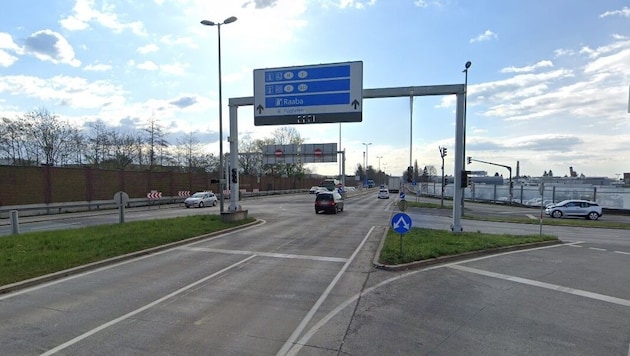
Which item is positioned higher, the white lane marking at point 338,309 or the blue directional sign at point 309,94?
the blue directional sign at point 309,94

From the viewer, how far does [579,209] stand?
→ 106 ft


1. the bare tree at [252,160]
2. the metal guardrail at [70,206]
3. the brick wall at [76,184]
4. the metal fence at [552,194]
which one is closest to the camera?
the metal guardrail at [70,206]

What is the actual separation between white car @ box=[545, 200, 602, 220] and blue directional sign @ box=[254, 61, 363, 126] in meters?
24.7

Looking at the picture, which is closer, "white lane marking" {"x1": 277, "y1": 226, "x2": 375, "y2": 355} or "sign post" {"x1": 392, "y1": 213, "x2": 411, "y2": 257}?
"white lane marking" {"x1": 277, "y1": 226, "x2": 375, "y2": 355}

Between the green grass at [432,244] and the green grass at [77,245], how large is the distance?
24.8 ft

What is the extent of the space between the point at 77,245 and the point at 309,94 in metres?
11.8

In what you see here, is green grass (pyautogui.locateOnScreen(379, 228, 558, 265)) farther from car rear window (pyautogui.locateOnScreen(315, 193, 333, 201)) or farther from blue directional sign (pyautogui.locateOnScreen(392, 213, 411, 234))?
car rear window (pyautogui.locateOnScreen(315, 193, 333, 201))

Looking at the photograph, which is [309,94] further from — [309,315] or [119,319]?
[119,319]

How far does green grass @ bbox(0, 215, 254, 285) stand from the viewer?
9164mm

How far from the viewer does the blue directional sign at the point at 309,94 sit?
18.5 metres

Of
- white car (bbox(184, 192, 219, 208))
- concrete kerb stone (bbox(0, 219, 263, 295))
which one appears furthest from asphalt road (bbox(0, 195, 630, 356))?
white car (bbox(184, 192, 219, 208))

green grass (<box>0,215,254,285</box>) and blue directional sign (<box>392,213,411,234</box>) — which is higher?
blue directional sign (<box>392,213,411,234</box>)

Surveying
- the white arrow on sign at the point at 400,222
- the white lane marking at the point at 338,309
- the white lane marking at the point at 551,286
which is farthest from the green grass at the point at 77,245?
the white lane marking at the point at 551,286

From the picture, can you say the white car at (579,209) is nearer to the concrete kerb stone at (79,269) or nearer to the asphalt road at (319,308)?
the asphalt road at (319,308)
